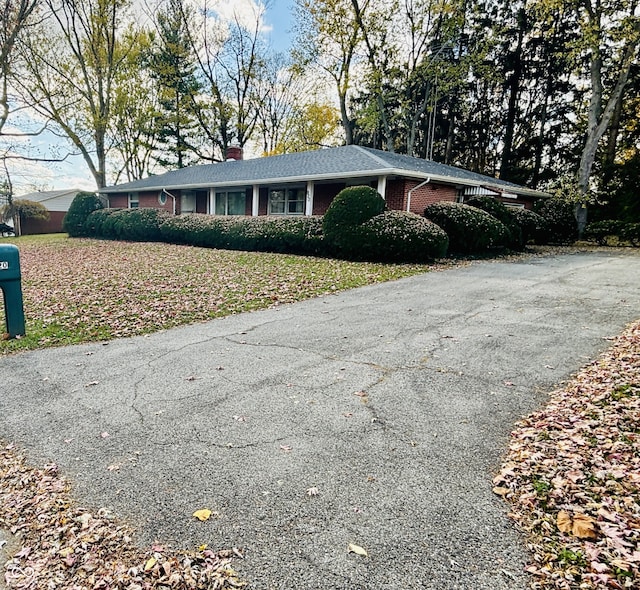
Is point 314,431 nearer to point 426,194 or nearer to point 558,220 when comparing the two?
point 426,194

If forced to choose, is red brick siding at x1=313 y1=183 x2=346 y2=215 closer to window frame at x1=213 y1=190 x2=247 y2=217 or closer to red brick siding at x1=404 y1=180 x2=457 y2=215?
red brick siding at x1=404 y1=180 x2=457 y2=215

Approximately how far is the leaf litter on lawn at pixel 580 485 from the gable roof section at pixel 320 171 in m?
11.8

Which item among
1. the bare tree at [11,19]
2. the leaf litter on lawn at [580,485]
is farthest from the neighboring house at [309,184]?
the leaf litter on lawn at [580,485]

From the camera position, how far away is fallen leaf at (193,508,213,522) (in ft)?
6.97

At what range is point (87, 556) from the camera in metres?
1.91

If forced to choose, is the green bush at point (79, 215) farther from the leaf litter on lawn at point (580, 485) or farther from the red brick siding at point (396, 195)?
the leaf litter on lawn at point (580, 485)

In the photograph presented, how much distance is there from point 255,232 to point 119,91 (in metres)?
19.6

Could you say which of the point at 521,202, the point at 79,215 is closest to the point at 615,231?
the point at 521,202

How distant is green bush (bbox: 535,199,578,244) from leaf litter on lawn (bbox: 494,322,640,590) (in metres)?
17.6

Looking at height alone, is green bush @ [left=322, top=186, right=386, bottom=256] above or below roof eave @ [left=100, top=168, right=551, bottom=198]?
below

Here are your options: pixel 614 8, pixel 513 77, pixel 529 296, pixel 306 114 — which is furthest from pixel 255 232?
pixel 513 77

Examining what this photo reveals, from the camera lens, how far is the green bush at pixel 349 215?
12.2m

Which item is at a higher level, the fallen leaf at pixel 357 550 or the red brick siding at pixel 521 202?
the red brick siding at pixel 521 202

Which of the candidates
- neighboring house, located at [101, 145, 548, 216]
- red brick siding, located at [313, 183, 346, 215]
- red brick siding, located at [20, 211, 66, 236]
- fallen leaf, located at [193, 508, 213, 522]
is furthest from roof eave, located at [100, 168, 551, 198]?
red brick siding, located at [20, 211, 66, 236]
